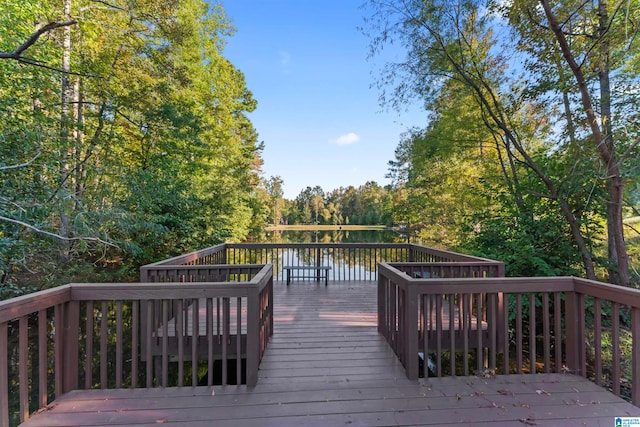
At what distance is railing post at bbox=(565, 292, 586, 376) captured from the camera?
2.31m

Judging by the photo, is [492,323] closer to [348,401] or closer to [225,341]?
[348,401]

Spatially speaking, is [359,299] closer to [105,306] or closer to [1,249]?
[105,306]

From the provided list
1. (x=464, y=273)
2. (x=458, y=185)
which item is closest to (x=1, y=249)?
(x=464, y=273)

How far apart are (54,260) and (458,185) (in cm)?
1248

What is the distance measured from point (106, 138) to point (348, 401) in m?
7.93

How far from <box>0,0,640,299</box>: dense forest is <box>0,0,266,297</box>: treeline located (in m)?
0.04

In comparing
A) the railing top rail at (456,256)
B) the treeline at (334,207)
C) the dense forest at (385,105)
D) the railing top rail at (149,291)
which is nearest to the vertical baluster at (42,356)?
the railing top rail at (149,291)

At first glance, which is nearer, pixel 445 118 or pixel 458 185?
pixel 445 118

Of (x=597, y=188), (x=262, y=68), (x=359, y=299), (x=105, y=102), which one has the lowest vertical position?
(x=359, y=299)

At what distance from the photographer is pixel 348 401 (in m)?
1.96

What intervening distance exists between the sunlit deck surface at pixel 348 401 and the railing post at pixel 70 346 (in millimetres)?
112

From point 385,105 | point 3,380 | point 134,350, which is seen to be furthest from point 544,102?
point 3,380

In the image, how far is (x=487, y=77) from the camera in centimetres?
630

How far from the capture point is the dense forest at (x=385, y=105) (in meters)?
4.34
